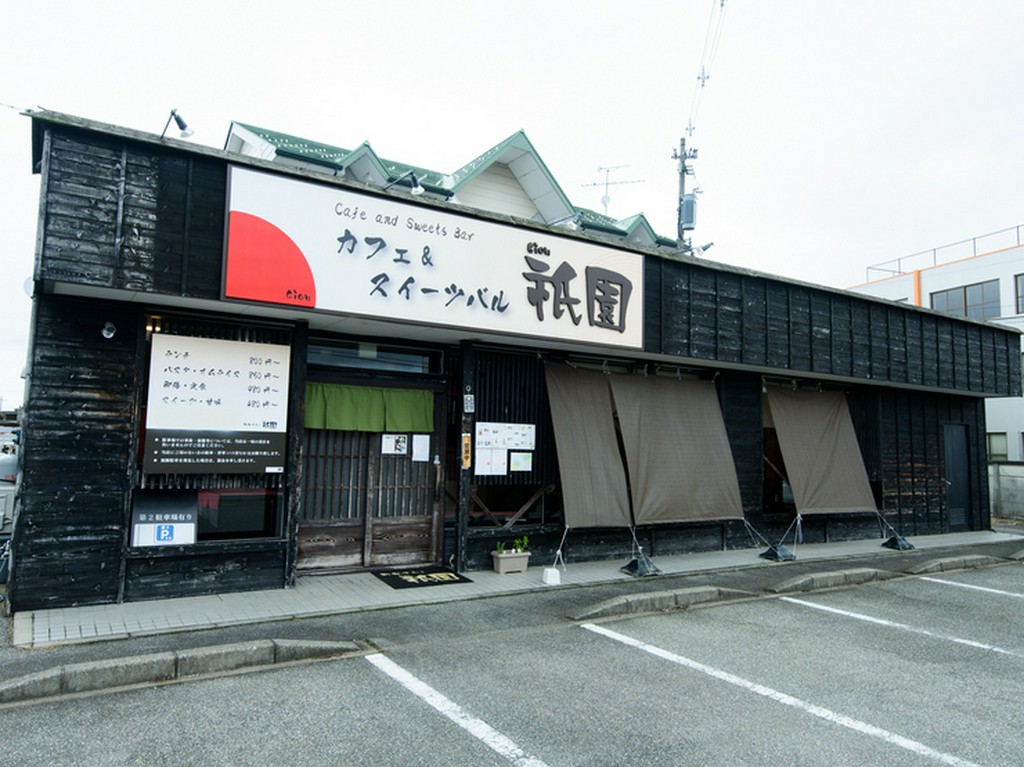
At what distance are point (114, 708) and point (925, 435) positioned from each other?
16193 mm

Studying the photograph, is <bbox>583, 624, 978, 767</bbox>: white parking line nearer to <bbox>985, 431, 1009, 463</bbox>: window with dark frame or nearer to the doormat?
the doormat

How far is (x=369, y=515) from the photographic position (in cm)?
889

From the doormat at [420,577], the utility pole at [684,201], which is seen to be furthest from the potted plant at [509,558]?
the utility pole at [684,201]

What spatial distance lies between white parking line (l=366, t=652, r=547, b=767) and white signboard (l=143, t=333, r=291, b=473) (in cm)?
305

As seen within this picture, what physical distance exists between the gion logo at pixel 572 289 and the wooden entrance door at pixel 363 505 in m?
2.56

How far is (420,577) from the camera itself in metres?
8.65

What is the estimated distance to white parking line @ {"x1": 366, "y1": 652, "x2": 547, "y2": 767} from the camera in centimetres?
407

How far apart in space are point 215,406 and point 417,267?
2878 millimetres

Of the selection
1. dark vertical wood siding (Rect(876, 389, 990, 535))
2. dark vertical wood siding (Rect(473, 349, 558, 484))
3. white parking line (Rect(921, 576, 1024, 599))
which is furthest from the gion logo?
dark vertical wood siding (Rect(876, 389, 990, 535))

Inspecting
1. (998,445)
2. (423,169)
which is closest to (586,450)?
(423,169)

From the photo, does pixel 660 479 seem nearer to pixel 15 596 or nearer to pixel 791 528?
pixel 791 528

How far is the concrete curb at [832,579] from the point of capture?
904 cm

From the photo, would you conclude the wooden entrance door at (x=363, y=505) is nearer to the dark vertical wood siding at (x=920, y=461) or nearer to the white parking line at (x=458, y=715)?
the white parking line at (x=458, y=715)

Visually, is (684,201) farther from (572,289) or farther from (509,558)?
(509,558)
